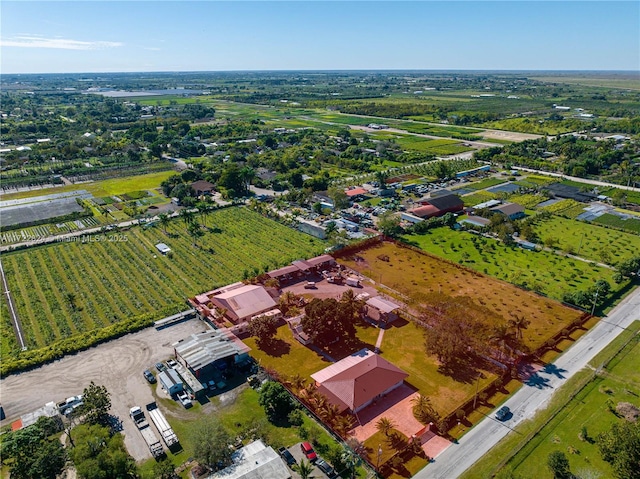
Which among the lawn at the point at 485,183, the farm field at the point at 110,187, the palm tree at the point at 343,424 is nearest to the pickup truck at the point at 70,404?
the palm tree at the point at 343,424

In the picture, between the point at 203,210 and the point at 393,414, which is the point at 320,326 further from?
the point at 203,210

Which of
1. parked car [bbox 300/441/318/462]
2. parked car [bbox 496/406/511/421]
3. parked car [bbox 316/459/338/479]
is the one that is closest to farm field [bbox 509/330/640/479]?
parked car [bbox 496/406/511/421]

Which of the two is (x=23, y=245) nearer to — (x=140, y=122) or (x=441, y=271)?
(x=441, y=271)

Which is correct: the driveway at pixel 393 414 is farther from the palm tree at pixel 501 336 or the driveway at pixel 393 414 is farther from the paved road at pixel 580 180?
the paved road at pixel 580 180

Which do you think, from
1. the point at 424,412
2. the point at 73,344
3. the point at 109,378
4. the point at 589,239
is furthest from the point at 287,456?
the point at 589,239

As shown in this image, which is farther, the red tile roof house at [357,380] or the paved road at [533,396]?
the red tile roof house at [357,380]

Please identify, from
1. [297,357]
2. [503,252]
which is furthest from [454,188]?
[297,357]
